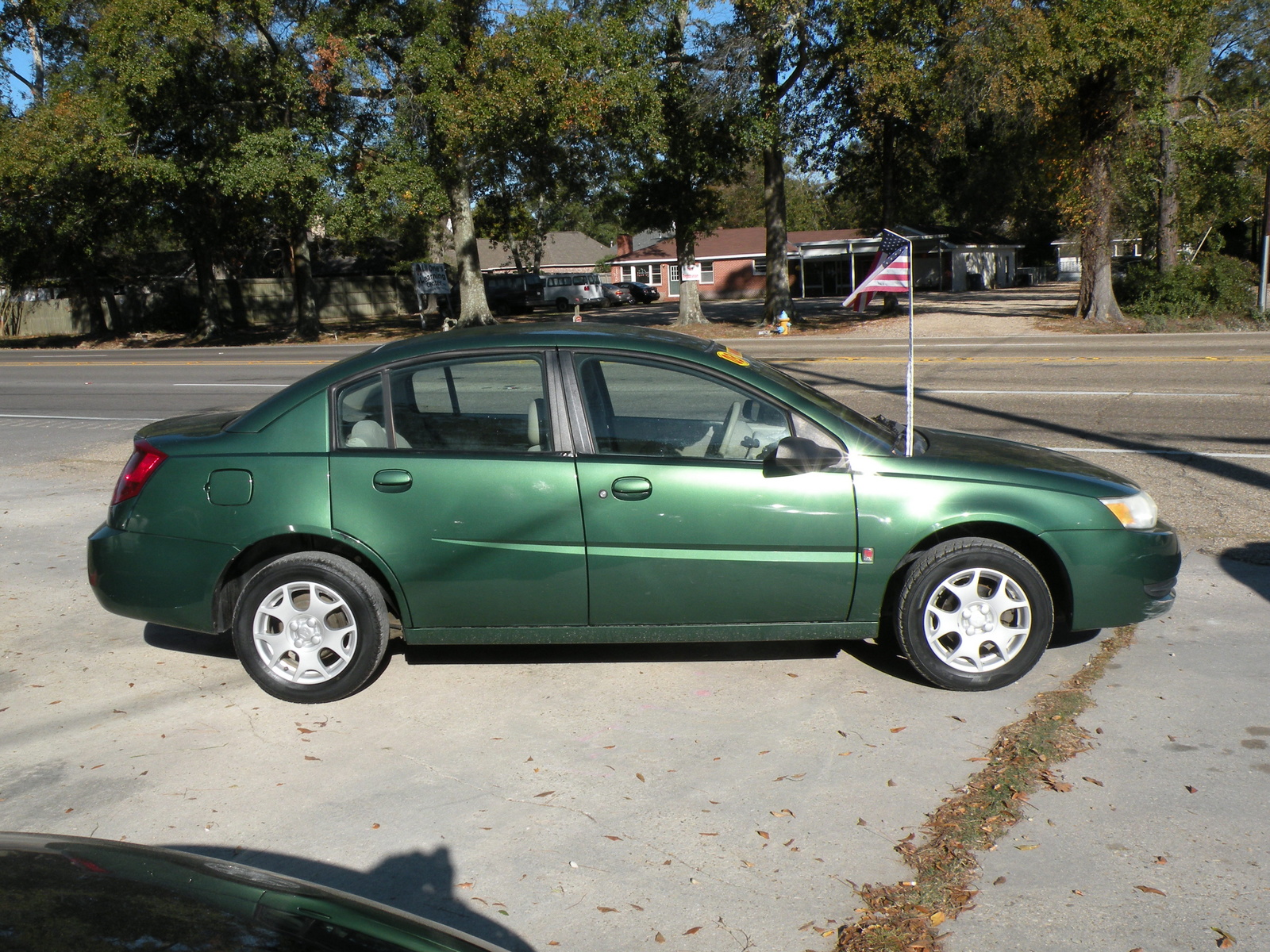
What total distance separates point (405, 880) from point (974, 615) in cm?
267

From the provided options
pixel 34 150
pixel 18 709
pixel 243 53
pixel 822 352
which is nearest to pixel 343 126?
pixel 243 53

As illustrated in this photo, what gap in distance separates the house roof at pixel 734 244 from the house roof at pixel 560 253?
3.68m

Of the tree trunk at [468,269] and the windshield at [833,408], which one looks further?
the tree trunk at [468,269]

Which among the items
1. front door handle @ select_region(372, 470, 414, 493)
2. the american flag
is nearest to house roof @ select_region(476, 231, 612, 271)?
the american flag

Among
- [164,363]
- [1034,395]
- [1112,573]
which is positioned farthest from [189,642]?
[164,363]

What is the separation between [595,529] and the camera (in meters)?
4.79

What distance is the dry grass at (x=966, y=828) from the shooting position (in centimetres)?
317

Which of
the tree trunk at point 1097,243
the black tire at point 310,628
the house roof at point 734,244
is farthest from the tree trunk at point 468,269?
the black tire at point 310,628

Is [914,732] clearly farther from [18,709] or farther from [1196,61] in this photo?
[1196,61]

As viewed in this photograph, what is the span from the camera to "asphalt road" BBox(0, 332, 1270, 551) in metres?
9.09

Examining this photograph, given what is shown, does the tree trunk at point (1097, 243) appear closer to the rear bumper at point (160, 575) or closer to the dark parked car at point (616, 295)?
the rear bumper at point (160, 575)

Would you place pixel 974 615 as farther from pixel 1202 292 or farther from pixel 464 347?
pixel 1202 292

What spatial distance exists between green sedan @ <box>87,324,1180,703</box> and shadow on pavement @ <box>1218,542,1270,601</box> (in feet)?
5.65

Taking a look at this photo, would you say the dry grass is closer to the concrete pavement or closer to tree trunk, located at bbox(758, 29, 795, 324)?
the concrete pavement
